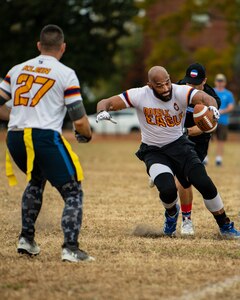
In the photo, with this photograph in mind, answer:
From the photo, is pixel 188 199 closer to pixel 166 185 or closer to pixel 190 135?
pixel 190 135

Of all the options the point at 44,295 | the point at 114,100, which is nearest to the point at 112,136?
the point at 114,100

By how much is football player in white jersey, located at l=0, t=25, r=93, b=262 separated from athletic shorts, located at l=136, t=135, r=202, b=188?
5.65 feet

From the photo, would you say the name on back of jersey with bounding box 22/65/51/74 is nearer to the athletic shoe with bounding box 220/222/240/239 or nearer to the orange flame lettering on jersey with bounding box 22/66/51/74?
the orange flame lettering on jersey with bounding box 22/66/51/74

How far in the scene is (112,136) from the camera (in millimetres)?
39844

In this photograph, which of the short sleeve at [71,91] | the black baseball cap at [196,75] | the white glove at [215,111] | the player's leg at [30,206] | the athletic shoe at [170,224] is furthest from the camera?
the black baseball cap at [196,75]

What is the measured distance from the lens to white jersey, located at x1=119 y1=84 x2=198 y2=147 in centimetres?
786

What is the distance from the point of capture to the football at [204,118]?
309 inches

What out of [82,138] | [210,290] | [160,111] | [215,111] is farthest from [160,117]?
[210,290]

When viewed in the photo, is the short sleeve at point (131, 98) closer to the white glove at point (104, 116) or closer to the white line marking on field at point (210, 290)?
the white glove at point (104, 116)

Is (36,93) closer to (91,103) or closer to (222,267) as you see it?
(222,267)

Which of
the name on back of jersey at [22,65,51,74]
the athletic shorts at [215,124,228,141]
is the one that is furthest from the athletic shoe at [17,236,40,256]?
the athletic shorts at [215,124,228,141]

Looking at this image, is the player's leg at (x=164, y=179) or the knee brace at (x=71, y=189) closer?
the knee brace at (x=71, y=189)

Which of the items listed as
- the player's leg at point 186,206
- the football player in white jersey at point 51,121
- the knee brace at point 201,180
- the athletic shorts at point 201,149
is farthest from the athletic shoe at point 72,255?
the athletic shorts at point 201,149

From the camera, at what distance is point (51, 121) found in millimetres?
6383
